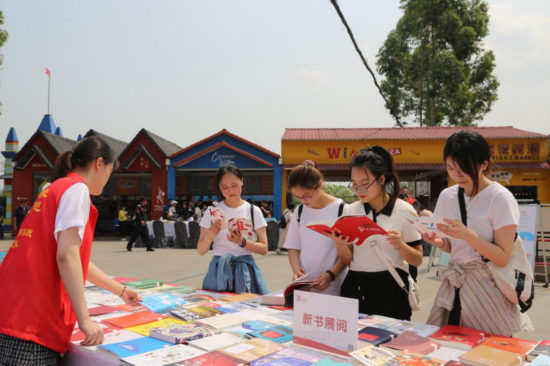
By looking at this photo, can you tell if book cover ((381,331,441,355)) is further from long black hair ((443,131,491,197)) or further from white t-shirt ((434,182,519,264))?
long black hair ((443,131,491,197))

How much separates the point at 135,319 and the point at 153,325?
17 cm

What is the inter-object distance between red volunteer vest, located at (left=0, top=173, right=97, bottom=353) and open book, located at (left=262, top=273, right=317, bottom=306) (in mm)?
1193

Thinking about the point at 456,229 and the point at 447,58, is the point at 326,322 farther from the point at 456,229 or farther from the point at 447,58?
the point at 447,58

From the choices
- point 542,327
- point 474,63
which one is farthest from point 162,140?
point 542,327

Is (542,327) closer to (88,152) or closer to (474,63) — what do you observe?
(88,152)

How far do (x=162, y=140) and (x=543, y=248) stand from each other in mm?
17246

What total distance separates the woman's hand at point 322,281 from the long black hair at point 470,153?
39.4 inches

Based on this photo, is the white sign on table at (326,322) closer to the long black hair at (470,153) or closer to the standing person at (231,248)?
the long black hair at (470,153)

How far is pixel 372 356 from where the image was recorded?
1655 millimetres

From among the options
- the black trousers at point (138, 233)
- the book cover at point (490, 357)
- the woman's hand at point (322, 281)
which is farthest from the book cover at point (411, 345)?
the black trousers at point (138, 233)

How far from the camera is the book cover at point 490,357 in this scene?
159cm

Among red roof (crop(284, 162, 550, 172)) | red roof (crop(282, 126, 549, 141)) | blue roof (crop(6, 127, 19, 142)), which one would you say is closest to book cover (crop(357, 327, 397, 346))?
red roof (crop(284, 162, 550, 172))

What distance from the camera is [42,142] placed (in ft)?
63.5

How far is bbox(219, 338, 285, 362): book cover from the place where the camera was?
167cm
